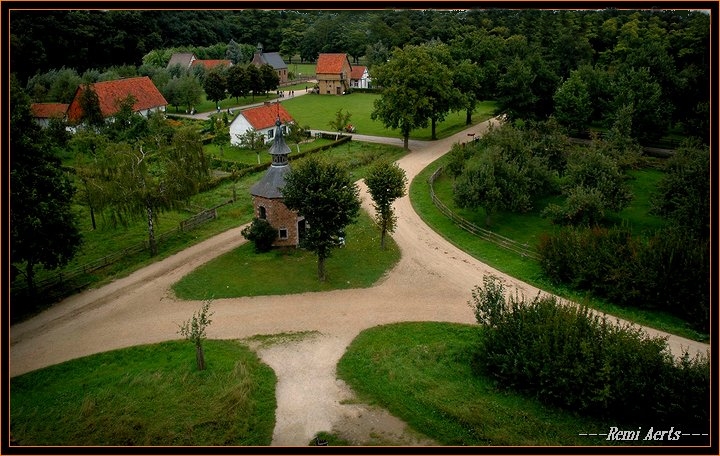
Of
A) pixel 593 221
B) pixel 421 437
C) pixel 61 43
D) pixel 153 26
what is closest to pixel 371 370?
pixel 421 437

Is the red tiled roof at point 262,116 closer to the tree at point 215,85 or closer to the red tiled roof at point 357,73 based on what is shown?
the tree at point 215,85

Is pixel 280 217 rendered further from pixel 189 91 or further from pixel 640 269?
pixel 189 91

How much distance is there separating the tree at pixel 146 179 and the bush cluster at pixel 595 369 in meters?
21.2

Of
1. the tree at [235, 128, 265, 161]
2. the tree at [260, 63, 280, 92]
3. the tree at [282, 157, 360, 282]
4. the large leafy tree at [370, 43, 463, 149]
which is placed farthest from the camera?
the tree at [260, 63, 280, 92]

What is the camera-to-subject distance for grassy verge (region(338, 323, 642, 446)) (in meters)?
19.5

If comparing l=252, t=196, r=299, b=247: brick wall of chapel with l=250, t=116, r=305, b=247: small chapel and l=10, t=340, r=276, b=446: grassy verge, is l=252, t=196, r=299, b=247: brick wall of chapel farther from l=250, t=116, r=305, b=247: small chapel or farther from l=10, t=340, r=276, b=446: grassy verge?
l=10, t=340, r=276, b=446: grassy verge

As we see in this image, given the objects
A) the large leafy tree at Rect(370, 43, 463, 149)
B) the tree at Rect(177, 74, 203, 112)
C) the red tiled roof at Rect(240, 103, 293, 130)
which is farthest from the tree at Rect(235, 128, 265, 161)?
the tree at Rect(177, 74, 203, 112)

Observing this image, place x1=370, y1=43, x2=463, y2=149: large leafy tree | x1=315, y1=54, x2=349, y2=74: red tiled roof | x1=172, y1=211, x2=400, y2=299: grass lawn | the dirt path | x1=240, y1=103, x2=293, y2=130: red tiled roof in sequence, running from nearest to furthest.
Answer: the dirt path
x1=172, y1=211, x2=400, y2=299: grass lawn
x1=370, y1=43, x2=463, y2=149: large leafy tree
x1=240, y1=103, x2=293, y2=130: red tiled roof
x1=315, y1=54, x2=349, y2=74: red tiled roof

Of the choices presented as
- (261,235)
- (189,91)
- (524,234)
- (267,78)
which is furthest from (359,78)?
(261,235)

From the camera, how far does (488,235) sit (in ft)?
120

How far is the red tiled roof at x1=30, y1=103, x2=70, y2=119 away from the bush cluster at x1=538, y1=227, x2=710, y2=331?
55933 millimetres

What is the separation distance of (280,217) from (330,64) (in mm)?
63166

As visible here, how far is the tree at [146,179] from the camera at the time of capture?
31609 millimetres

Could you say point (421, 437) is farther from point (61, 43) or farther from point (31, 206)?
point (61, 43)
